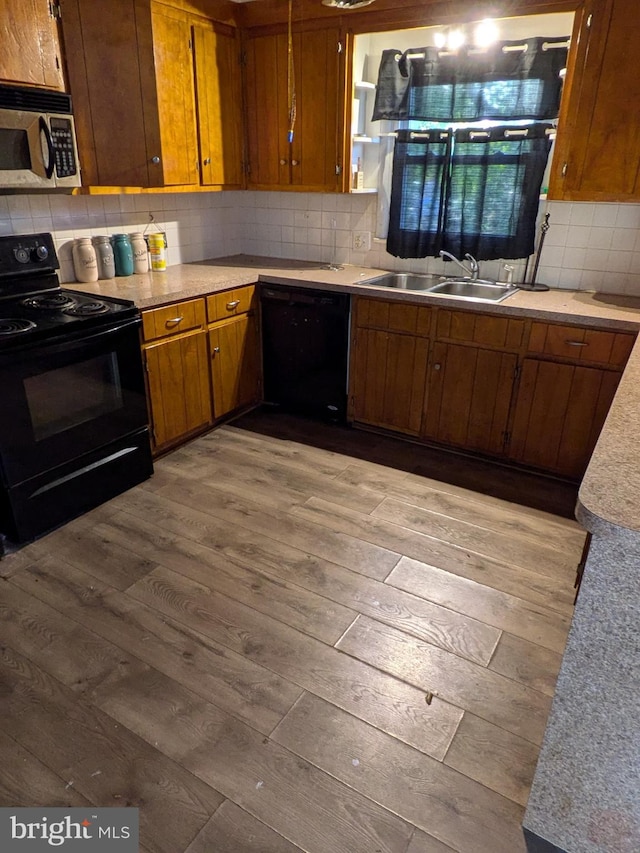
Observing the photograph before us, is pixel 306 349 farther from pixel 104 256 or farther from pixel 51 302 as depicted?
pixel 51 302

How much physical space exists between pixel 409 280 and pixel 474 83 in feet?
3.57

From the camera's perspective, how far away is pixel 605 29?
2.42 metres

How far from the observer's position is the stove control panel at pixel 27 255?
8.78 ft

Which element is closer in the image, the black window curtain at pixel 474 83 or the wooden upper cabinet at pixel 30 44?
the wooden upper cabinet at pixel 30 44

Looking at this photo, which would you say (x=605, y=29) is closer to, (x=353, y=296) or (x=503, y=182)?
(x=503, y=182)

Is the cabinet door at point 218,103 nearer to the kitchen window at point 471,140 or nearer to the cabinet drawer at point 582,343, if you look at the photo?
the kitchen window at point 471,140

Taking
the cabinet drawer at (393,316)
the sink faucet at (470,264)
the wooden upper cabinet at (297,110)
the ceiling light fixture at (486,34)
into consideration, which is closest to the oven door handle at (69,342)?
the cabinet drawer at (393,316)

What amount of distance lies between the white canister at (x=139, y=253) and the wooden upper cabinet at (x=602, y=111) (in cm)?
226

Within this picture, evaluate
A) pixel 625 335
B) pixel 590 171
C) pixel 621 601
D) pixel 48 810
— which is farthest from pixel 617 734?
pixel 590 171

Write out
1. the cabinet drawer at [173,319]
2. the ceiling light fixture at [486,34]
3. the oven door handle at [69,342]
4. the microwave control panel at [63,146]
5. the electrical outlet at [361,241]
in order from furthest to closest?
the electrical outlet at [361,241]
the ceiling light fixture at [486,34]
the cabinet drawer at [173,319]
the microwave control panel at [63,146]
the oven door handle at [69,342]

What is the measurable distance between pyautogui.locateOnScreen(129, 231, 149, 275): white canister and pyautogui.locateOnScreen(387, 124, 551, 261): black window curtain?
1.50m

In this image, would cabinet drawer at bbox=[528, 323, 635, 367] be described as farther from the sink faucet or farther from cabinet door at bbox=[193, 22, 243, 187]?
cabinet door at bbox=[193, 22, 243, 187]

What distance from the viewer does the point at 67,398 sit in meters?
2.47

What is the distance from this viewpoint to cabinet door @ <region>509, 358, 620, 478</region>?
8.87 ft
